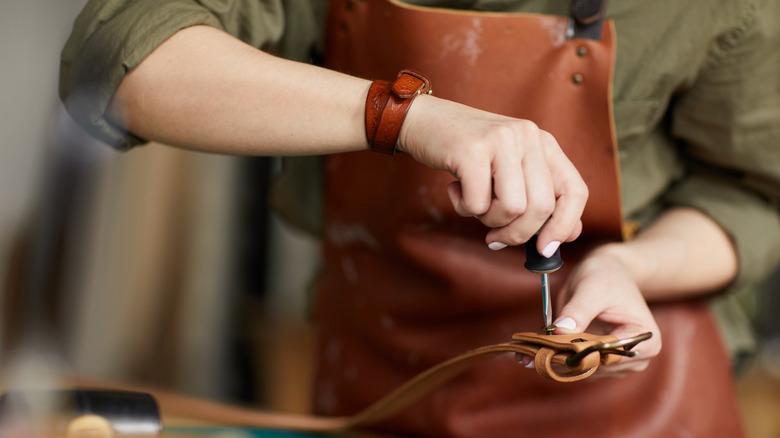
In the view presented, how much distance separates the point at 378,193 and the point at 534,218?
239 millimetres

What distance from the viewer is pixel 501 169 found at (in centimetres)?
39

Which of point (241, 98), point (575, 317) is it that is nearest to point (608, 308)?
point (575, 317)

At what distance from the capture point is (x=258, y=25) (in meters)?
0.53

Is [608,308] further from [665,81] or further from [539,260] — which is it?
[665,81]

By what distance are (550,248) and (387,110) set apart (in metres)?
0.13

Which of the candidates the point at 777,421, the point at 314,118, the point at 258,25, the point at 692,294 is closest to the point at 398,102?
the point at 314,118

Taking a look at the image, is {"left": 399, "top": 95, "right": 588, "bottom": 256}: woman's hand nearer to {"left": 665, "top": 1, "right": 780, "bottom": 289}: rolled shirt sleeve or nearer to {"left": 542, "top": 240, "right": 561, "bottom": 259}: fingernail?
{"left": 542, "top": 240, "right": 561, "bottom": 259}: fingernail

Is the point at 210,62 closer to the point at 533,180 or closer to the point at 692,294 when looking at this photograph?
the point at 533,180

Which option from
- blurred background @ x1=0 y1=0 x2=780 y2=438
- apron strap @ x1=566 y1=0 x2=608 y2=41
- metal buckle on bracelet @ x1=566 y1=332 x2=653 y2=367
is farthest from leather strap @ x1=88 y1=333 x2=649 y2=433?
apron strap @ x1=566 y1=0 x2=608 y2=41

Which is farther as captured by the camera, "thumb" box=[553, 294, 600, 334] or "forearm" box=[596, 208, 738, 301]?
"forearm" box=[596, 208, 738, 301]

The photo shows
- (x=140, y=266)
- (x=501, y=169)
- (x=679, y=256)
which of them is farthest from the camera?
(x=140, y=266)

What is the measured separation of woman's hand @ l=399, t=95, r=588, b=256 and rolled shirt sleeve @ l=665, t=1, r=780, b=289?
12.4 inches

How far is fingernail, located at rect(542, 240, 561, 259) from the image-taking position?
16.5 inches

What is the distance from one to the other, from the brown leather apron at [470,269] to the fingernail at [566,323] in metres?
0.11
